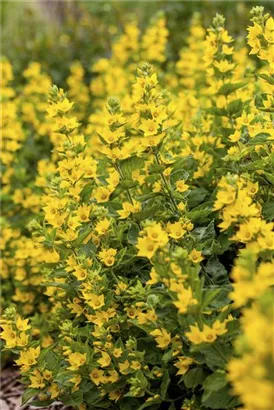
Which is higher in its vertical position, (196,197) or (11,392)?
(196,197)

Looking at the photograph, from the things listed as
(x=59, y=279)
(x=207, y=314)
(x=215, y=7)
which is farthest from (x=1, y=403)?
(x=215, y=7)

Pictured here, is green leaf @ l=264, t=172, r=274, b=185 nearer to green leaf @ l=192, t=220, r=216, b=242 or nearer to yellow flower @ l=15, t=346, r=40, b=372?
green leaf @ l=192, t=220, r=216, b=242

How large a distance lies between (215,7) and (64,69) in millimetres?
1430

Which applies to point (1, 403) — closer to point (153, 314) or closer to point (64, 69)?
point (153, 314)

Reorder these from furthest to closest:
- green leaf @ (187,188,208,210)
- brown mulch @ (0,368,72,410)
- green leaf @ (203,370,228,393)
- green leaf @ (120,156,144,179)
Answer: brown mulch @ (0,368,72,410) < green leaf @ (187,188,208,210) < green leaf @ (120,156,144,179) < green leaf @ (203,370,228,393)

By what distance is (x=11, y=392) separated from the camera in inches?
135

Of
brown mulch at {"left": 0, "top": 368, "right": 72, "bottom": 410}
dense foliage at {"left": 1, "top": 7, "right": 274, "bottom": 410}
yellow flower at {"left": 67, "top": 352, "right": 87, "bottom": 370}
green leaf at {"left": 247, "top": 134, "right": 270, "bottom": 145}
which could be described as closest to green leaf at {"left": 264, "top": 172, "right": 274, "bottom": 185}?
dense foliage at {"left": 1, "top": 7, "right": 274, "bottom": 410}

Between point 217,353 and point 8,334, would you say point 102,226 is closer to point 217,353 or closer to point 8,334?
point 8,334

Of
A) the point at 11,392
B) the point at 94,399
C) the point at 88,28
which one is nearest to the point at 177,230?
the point at 94,399

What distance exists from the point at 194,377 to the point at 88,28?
4.76m

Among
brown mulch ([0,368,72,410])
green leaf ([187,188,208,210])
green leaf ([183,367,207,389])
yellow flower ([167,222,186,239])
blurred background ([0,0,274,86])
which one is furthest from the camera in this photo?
blurred background ([0,0,274,86])

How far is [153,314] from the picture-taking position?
2178 millimetres

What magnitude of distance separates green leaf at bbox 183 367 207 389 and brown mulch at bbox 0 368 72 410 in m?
1.10

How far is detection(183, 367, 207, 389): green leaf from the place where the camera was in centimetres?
217
